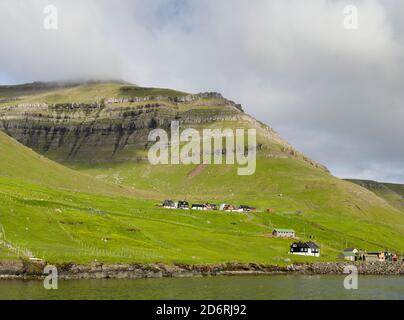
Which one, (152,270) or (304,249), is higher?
(152,270)

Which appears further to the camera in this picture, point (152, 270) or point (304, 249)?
point (304, 249)

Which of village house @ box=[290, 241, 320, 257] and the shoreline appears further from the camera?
village house @ box=[290, 241, 320, 257]

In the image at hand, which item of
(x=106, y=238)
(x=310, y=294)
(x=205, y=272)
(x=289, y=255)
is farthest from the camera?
(x=289, y=255)

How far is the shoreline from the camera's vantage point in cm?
11319

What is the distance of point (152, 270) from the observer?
128750 millimetres

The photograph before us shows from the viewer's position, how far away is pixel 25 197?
625ft

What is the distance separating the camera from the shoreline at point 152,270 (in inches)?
4456

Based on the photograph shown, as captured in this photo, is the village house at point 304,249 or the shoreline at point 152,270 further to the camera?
the village house at point 304,249

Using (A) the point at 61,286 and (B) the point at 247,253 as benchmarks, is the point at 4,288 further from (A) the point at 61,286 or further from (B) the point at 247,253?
(B) the point at 247,253

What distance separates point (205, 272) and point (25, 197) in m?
81.4

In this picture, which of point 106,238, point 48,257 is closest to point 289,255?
point 106,238

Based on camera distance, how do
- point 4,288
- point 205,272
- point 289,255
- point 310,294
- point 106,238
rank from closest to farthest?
point 4,288, point 310,294, point 205,272, point 106,238, point 289,255

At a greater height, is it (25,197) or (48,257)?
(25,197)
